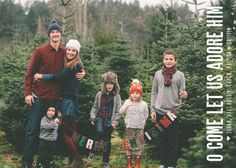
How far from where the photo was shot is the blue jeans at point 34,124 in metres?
6.25

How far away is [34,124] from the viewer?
20.5ft

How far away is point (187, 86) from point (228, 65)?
99cm

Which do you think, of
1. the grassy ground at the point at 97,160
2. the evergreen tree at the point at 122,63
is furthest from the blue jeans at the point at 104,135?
the evergreen tree at the point at 122,63

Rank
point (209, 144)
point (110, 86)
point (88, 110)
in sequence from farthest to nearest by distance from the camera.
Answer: point (88, 110), point (110, 86), point (209, 144)

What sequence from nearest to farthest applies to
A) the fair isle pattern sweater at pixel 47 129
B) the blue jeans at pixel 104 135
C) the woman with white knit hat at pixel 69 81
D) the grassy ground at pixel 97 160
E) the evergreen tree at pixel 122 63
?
the woman with white knit hat at pixel 69 81 < the fair isle pattern sweater at pixel 47 129 < the blue jeans at pixel 104 135 < the grassy ground at pixel 97 160 < the evergreen tree at pixel 122 63

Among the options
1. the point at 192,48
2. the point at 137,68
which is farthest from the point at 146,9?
the point at 192,48

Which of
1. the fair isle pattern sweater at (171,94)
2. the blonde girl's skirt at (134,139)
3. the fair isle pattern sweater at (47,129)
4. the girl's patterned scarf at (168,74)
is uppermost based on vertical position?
the girl's patterned scarf at (168,74)

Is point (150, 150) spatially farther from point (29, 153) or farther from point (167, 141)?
point (29, 153)

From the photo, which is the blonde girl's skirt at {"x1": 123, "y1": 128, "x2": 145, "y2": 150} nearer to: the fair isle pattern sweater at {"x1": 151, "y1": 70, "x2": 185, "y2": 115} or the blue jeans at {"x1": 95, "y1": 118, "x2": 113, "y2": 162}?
the blue jeans at {"x1": 95, "y1": 118, "x2": 113, "y2": 162}

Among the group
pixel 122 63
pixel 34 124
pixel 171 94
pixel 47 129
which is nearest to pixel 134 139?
pixel 171 94

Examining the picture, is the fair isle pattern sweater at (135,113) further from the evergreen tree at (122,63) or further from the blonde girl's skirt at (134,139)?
the evergreen tree at (122,63)

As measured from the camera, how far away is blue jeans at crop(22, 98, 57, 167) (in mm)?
6250

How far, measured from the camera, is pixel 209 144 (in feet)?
13.2

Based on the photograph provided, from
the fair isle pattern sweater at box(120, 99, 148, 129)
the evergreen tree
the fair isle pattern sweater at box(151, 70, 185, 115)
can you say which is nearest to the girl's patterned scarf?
the fair isle pattern sweater at box(151, 70, 185, 115)
